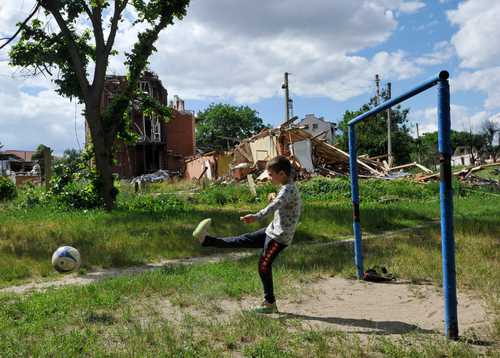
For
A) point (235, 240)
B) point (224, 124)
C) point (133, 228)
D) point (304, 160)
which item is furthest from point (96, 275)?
point (224, 124)

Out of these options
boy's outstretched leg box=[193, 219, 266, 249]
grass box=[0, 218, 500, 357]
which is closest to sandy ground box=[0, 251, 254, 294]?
grass box=[0, 218, 500, 357]

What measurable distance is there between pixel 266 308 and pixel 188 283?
1627mm

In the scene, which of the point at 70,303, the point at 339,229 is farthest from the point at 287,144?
the point at 70,303

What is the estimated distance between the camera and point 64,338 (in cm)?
419

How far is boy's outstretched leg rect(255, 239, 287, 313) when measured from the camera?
5086 mm

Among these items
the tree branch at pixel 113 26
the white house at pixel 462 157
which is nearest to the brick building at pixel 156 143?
the tree branch at pixel 113 26

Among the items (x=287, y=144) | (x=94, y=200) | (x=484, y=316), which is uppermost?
(x=287, y=144)

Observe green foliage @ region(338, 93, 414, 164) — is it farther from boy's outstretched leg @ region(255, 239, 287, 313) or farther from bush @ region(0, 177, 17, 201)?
boy's outstretched leg @ region(255, 239, 287, 313)

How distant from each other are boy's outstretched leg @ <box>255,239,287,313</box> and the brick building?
120ft

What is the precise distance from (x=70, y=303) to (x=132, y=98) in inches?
422

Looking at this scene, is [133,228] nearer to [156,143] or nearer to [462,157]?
[156,143]

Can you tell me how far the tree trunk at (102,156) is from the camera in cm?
1507

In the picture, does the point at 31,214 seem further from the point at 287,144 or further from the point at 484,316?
the point at 287,144

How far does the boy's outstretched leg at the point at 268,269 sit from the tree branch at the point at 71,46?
1188 centimetres
